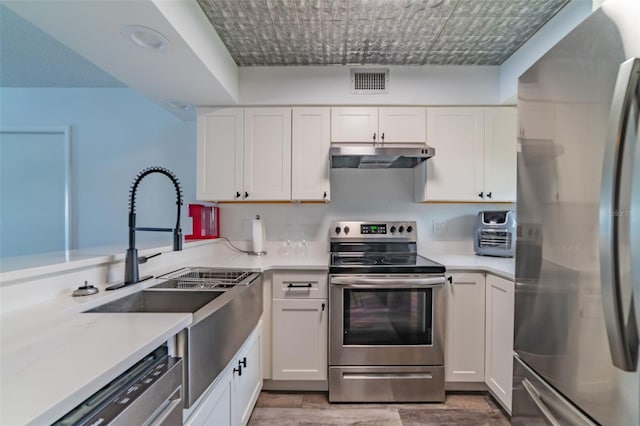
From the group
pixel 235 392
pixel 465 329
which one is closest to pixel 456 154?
pixel 465 329

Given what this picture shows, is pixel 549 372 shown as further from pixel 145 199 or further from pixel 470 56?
pixel 145 199

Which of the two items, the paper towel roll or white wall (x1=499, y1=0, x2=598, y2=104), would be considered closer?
white wall (x1=499, y1=0, x2=598, y2=104)

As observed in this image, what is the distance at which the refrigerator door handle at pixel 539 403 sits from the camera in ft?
3.03

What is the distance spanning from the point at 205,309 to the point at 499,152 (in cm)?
241

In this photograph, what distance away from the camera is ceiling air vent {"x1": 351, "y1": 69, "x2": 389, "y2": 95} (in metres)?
2.17

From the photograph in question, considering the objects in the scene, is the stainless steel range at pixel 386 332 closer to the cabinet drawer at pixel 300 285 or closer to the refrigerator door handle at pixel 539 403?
the cabinet drawer at pixel 300 285

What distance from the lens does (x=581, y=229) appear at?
820 millimetres

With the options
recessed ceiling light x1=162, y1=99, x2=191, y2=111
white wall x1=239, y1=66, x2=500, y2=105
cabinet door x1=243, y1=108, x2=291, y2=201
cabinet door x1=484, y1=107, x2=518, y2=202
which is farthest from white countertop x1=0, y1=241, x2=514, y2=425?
cabinet door x1=484, y1=107, x2=518, y2=202

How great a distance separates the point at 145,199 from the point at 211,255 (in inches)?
38.2

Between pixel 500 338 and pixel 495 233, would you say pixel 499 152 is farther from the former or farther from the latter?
pixel 500 338

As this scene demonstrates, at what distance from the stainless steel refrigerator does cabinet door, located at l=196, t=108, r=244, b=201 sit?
1.89m

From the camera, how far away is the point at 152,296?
4.25 ft

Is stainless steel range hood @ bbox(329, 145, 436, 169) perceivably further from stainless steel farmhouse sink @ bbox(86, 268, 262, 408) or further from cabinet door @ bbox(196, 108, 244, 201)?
stainless steel farmhouse sink @ bbox(86, 268, 262, 408)

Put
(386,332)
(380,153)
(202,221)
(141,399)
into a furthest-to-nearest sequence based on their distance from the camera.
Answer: (202,221) < (380,153) < (386,332) < (141,399)
